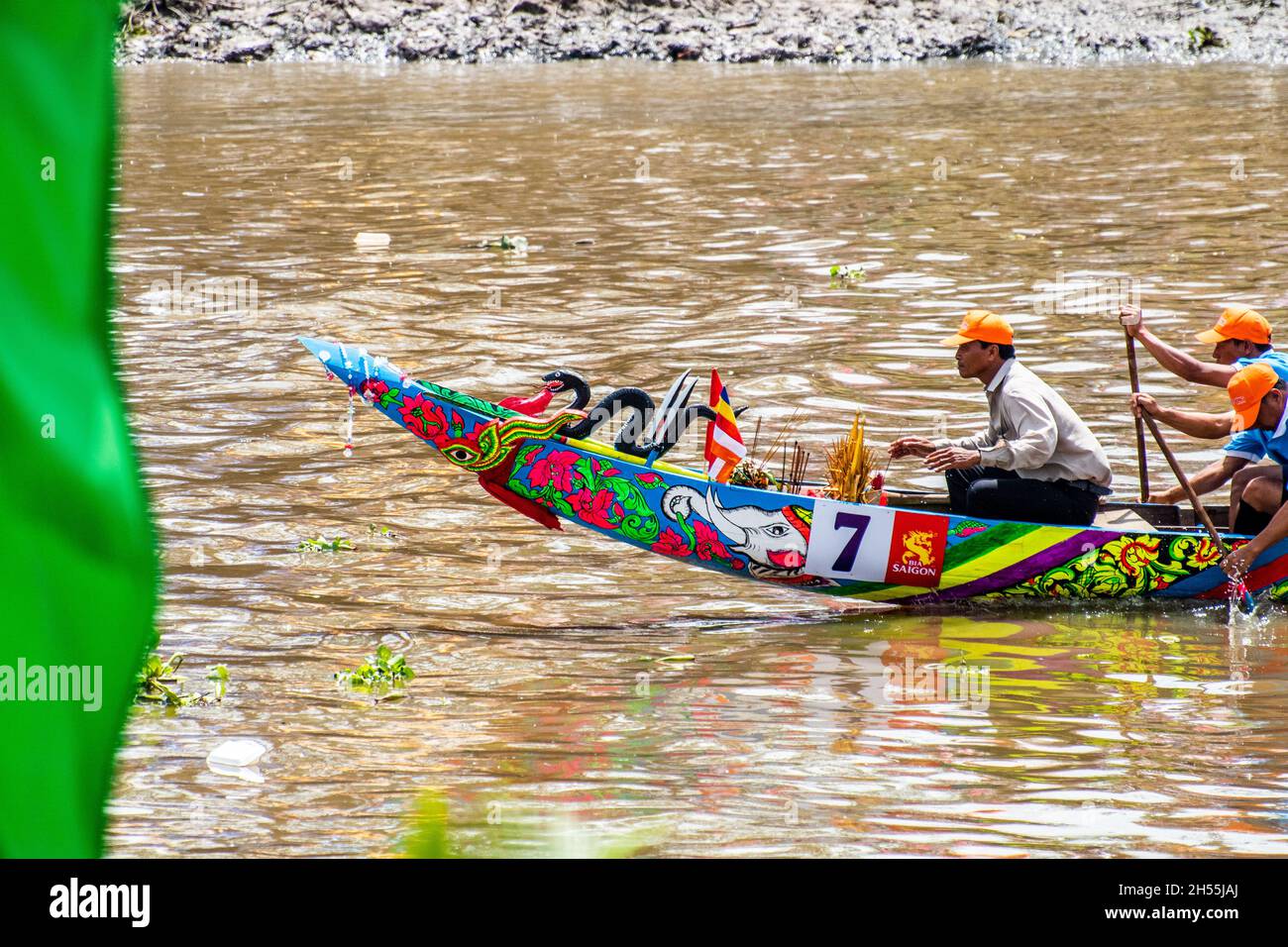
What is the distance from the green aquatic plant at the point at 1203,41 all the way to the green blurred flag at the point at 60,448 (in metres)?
41.7

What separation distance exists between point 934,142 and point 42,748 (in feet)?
88.7

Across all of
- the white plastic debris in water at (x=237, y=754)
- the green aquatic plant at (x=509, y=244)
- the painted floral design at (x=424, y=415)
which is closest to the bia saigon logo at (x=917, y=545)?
the painted floral design at (x=424, y=415)

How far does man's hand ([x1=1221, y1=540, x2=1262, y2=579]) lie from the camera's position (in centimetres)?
808

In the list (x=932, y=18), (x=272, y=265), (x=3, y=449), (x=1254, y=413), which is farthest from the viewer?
(x=932, y=18)

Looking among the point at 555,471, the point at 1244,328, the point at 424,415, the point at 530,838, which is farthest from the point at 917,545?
the point at 530,838

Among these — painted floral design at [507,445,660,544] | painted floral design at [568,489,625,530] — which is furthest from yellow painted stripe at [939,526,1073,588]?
painted floral design at [568,489,625,530]

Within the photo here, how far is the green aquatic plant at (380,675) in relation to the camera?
23.2ft

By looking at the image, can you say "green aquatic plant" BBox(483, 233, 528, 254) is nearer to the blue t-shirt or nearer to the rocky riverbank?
the blue t-shirt

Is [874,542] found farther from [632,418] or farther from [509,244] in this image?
[509,244]

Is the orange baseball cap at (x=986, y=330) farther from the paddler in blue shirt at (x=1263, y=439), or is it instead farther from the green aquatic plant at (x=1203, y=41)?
the green aquatic plant at (x=1203, y=41)

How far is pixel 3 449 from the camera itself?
2.58 ft

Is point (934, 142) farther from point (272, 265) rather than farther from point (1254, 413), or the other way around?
point (1254, 413)

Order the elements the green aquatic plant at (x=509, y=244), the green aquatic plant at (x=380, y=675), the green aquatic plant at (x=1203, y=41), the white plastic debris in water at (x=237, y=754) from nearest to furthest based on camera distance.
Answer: the white plastic debris in water at (x=237, y=754) < the green aquatic plant at (x=380, y=675) < the green aquatic plant at (x=509, y=244) < the green aquatic plant at (x=1203, y=41)

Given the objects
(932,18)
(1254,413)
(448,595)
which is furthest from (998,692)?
(932,18)
